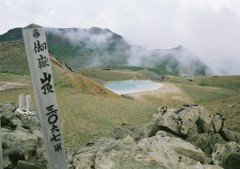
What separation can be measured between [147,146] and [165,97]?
50.3m

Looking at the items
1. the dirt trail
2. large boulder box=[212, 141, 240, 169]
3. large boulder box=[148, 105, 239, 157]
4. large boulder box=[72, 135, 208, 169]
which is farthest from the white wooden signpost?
the dirt trail

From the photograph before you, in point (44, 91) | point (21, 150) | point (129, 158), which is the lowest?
point (129, 158)

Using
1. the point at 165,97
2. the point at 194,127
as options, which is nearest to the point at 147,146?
the point at 194,127

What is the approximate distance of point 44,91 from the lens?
8.89 m

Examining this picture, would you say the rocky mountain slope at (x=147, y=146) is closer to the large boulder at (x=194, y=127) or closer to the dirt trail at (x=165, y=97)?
the large boulder at (x=194, y=127)

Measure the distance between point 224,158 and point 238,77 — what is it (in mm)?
107901

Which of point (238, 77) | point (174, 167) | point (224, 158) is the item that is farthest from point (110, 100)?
point (238, 77)

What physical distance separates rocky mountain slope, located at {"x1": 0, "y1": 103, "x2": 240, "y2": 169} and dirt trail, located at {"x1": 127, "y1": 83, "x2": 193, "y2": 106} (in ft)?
124

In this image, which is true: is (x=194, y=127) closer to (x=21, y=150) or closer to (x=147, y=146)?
(x=147, y=146)

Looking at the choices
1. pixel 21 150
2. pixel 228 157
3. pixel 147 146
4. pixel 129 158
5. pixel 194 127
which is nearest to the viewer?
pixel 129 158

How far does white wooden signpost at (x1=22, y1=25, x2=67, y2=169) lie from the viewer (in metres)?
8.78

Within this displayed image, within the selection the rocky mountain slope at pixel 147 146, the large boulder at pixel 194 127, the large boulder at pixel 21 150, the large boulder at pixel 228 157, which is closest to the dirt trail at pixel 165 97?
the large boulder at pixel 194 127

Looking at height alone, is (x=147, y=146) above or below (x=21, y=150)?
below

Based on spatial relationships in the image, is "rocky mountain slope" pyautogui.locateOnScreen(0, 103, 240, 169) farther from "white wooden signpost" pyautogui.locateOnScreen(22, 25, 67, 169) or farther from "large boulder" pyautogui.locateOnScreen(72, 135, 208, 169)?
"white wooden signpost" pyautogui.locateOnScreen(22, 25, 67, 169)
